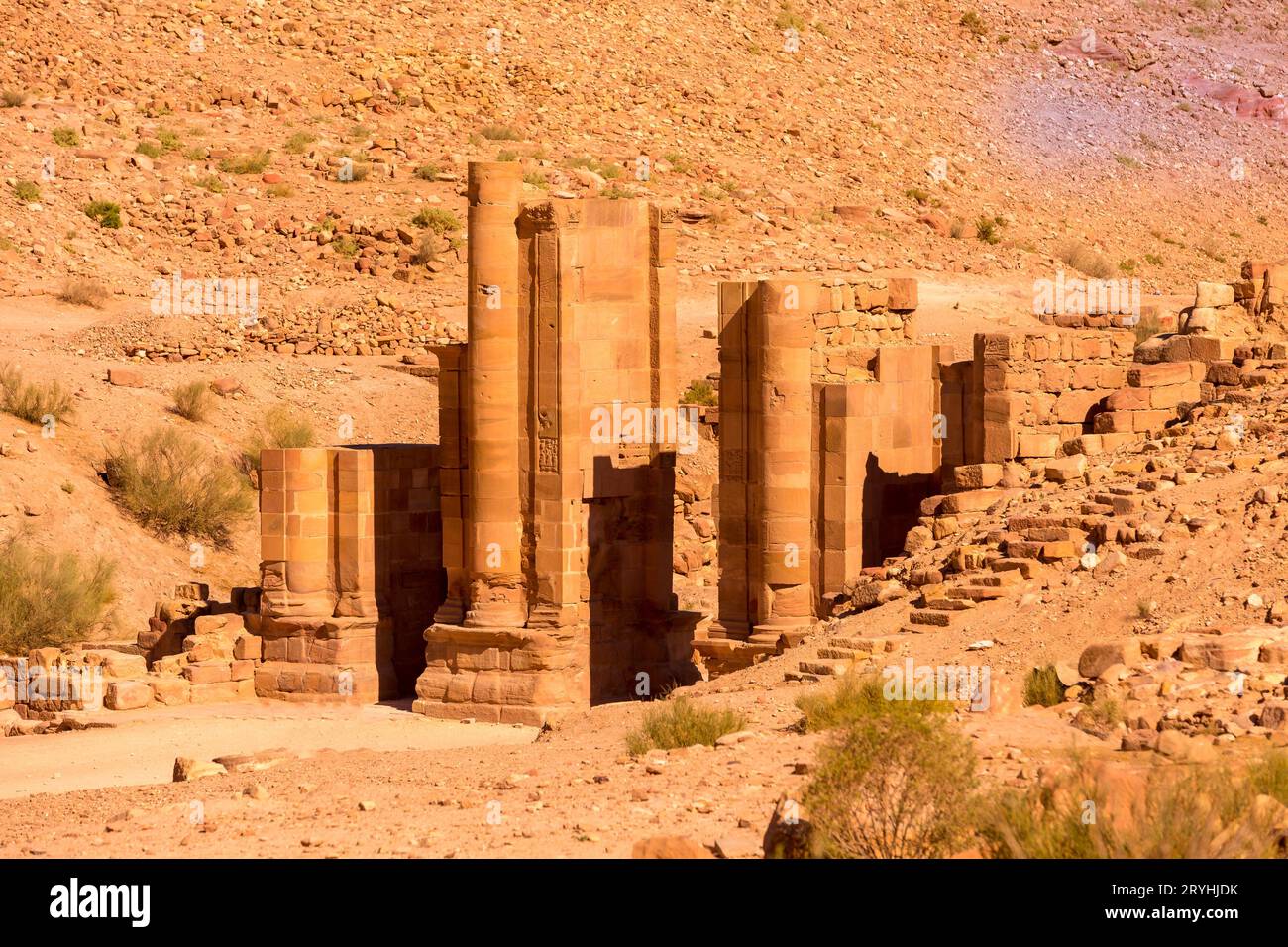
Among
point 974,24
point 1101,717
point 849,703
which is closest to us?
point 1101,717

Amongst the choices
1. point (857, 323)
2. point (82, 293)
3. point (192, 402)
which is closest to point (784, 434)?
point (857, 323)

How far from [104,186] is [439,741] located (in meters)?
30.8

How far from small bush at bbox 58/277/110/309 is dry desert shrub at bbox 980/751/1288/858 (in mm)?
33808

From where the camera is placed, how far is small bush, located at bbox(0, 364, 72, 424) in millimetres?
33956

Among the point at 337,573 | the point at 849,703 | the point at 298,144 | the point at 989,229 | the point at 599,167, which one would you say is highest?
the point at 298,144

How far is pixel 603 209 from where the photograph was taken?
22859 millimetres

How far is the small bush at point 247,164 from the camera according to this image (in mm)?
50281

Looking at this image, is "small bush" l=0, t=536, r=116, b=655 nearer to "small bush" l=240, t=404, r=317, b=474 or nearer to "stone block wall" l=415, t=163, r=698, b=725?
"small bush" l=240, t=404, r=317, b=474

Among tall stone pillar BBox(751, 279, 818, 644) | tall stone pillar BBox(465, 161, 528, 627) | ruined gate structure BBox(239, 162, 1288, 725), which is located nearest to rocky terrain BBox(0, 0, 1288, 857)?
ruined gate structure BBox(239, 162, 1288, 725)

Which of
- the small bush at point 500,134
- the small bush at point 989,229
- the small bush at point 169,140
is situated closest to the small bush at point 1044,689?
the small bush at point 989,229

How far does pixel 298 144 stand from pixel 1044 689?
3821 centimetres

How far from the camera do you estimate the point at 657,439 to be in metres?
23.4

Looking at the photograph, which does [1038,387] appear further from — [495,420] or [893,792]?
[893,792]

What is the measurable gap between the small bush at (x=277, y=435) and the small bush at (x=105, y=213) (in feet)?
40.0
